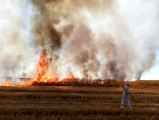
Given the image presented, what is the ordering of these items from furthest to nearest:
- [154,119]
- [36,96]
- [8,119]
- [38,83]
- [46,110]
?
[38,83] → [36,96] → [46,110] → [154,119] → [8,119]

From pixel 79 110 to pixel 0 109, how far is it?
5.67 meters

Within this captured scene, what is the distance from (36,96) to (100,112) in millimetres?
19791

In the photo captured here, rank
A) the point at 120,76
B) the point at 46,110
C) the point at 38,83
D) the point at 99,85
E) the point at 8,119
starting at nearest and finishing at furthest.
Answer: the point at 8,119 → the point at 46,110 → the point at 38,83 → the point at 99,85 → the point at 120,76

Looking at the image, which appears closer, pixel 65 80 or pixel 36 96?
pixel 36 96

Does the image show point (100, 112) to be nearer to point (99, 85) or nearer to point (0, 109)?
point (0, 109)

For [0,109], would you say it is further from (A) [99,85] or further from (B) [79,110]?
(A) [99,85]

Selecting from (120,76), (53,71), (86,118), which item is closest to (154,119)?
(86,118)

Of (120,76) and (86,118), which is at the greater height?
(120,76)

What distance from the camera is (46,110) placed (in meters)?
30.1

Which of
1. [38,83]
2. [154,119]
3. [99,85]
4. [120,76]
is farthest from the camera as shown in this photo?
[120,76]

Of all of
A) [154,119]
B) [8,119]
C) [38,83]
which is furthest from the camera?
[38,83]

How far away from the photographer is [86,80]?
312ft

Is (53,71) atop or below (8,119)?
atop

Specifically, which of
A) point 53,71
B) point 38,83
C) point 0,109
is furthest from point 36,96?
point 53,71
